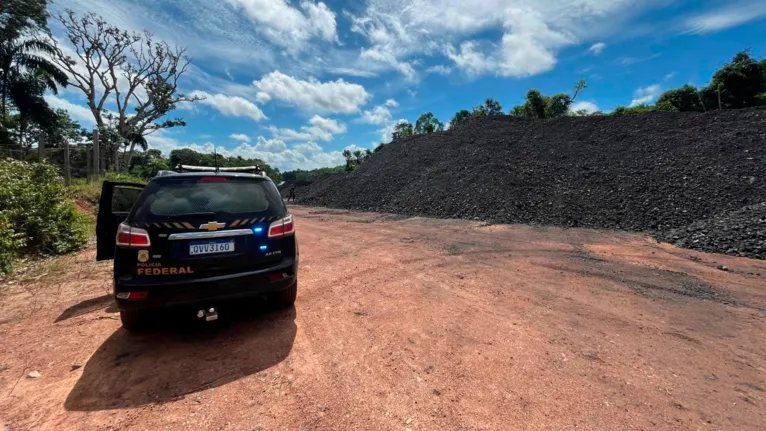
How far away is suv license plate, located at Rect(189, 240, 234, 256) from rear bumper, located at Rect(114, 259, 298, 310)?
10.0 inches

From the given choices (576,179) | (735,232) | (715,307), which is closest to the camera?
(715,307)

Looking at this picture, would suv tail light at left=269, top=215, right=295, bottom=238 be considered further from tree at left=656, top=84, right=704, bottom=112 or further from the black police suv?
tree at left=656, top=84, right=704, bottom=112

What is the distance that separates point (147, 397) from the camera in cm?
253

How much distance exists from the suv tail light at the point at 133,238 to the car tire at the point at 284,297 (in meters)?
1.44

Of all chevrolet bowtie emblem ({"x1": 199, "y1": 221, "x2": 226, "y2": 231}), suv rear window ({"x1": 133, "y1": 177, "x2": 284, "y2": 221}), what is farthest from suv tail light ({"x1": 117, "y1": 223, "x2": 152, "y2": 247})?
chevrolet bowtie emblem ({"x1": 199, "y1": 221, "x2": 226, "y2": 231})

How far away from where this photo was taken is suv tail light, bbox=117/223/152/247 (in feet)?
9.82

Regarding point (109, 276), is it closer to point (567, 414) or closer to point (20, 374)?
point (20, 374)

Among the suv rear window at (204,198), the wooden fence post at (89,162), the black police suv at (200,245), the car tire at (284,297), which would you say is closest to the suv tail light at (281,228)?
the black police suv at (200,245)

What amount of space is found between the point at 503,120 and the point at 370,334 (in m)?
26.8

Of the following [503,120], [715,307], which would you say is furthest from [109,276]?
[503,120]

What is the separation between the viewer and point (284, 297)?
3994 millimetres

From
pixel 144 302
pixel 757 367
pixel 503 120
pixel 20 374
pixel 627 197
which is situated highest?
pixel 503 120

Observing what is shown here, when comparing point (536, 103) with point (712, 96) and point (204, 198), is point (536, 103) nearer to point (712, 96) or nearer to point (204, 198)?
point (712, 96)

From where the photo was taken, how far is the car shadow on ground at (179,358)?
2.58 meters
